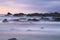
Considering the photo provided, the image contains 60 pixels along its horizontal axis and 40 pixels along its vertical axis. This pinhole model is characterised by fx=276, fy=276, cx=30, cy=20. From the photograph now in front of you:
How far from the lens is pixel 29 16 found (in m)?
50.8

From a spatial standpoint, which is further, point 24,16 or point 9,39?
point 24,16

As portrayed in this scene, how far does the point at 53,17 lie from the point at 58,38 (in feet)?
91.5

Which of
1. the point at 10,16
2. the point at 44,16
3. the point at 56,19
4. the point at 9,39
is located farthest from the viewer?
the point at 10,16

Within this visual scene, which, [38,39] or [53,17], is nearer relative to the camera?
[38,39]

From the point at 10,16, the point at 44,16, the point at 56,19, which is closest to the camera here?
the point at 56,19

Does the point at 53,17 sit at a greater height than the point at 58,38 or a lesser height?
greater

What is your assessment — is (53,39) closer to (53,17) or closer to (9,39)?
(9,39)

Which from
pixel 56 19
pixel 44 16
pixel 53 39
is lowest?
pixel 53 39

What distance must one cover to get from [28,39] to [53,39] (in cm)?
171

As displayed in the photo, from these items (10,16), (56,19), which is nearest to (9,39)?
(56,19)

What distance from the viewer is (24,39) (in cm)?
1864

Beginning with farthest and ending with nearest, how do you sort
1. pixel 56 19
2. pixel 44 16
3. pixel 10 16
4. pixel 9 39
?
1. pixel 10 16
2. pixel 44 16
3. pixel 56 19
4. pixel 9 39

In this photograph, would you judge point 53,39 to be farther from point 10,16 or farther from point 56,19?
point 10,16

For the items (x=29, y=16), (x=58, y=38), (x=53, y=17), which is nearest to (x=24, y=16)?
(x=29, y=16)
